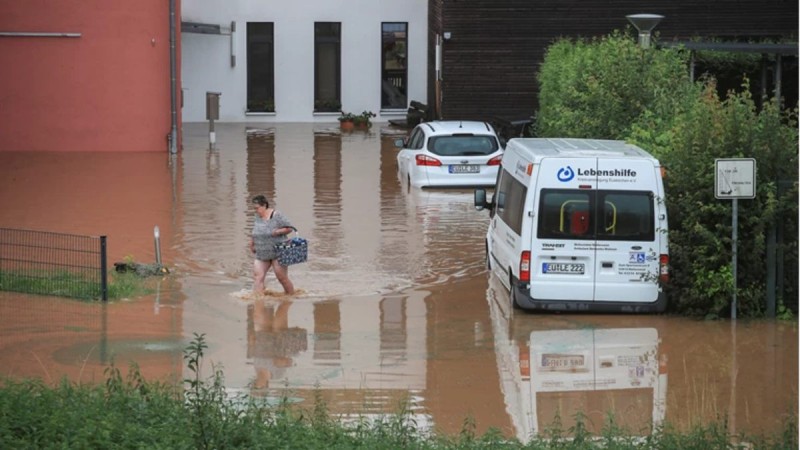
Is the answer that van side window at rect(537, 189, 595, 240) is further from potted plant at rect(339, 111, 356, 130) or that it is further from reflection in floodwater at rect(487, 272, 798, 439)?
potted plant at rect(339, 111, 356, 130)

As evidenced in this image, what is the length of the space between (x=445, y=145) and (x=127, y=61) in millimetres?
10646

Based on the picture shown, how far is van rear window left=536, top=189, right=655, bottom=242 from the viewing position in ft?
57.2

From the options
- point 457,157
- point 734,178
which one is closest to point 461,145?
point 457,157

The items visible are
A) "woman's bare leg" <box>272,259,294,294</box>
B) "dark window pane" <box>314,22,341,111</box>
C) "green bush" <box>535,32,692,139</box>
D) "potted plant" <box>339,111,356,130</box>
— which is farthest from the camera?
"dark window pane" <box>314,22,341,111</box>

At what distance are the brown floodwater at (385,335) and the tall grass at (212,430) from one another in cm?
140

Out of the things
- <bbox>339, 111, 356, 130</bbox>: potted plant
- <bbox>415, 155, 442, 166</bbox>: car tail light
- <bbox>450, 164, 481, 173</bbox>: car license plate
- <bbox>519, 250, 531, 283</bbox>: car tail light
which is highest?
<bbox>339, 111, 356, 130</bbox>: potted plant

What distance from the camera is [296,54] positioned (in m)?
47.3

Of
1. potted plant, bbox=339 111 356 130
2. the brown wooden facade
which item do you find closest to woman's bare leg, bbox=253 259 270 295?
the brown wooden facade

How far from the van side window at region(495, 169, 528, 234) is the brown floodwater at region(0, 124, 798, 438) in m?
1.02

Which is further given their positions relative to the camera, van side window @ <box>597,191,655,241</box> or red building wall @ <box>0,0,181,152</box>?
red building wall @ <box>0,0,181,152</box>

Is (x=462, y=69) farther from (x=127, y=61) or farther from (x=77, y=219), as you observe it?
(x=77, y=219)

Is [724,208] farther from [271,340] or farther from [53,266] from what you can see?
[53,266]

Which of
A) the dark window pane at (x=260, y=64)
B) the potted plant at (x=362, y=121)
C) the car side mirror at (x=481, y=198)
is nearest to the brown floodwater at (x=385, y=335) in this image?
the car side mirror at (x=481, y=198)

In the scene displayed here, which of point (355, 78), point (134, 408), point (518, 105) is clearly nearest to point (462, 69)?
point (518, 105)
